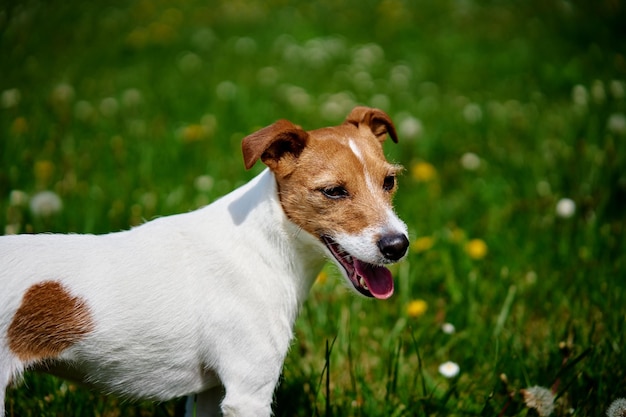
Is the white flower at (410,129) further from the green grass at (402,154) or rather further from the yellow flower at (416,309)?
the yellow flower at (416,309)

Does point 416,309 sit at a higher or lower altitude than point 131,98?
higher

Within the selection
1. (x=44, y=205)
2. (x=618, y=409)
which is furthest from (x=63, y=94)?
(x=618, y=409)

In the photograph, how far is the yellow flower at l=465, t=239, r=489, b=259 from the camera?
414 cm

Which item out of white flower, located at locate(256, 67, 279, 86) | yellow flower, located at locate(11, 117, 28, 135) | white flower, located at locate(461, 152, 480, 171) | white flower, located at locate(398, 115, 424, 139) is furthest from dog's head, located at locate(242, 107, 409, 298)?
white flower, located at locate(256, 67, 279, 86)

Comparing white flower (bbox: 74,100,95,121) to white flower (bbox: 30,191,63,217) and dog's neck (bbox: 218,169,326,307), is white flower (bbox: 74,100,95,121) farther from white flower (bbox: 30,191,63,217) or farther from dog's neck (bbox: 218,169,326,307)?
dog's neck (bbox: 218,169,326,307)

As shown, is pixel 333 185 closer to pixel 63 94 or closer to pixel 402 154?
pixel 402 154

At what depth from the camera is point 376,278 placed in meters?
2.53

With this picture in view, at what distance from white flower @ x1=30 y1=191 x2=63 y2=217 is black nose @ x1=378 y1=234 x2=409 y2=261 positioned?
2.53 metres

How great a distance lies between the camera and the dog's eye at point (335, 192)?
2.49 m

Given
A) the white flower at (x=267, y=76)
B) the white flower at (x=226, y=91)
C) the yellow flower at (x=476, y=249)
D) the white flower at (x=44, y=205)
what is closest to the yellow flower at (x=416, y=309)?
the yellow flower at (x=476, y=249)

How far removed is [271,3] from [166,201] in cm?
663

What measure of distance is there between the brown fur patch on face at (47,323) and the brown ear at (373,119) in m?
1.52

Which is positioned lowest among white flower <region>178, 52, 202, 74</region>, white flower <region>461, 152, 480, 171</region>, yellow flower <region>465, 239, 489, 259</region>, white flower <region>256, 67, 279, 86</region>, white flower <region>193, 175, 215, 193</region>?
white flower <region>178, 52, 202, 74</region>

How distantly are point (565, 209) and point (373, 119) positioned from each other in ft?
6.92
